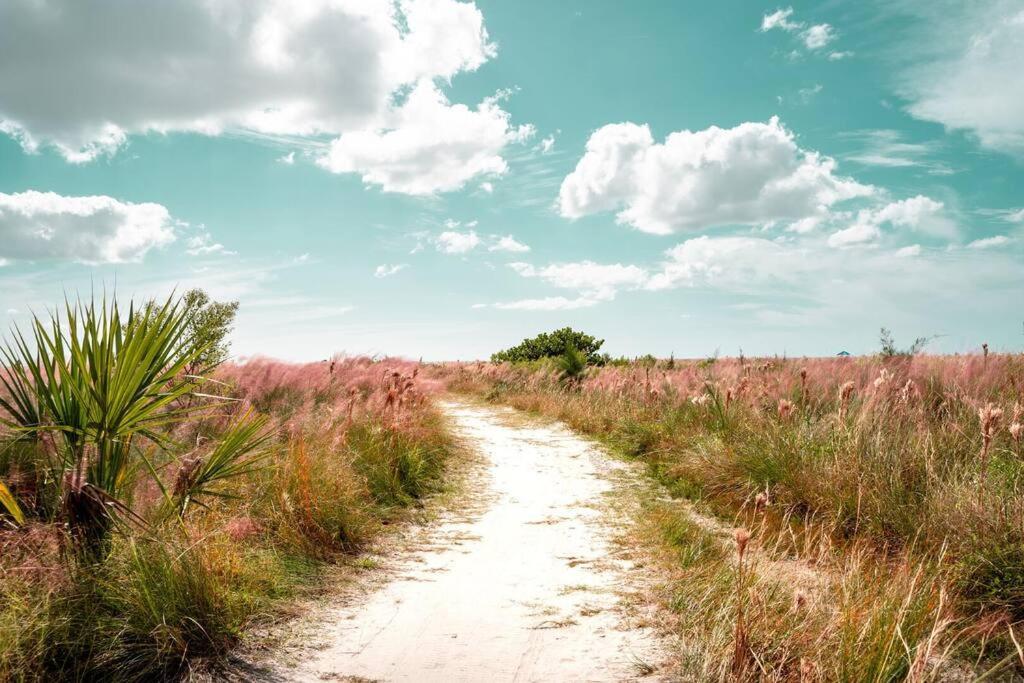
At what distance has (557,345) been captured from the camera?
25266mm

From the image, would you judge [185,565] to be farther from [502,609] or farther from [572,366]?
[572,366]

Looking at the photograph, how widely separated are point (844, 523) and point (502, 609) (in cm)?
334

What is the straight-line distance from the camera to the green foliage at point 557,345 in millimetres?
24969

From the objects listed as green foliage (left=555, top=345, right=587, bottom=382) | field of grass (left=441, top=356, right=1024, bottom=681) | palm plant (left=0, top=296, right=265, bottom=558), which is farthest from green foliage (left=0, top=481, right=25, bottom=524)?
green foliage (left=555, top=345, right=587, bottom=382)

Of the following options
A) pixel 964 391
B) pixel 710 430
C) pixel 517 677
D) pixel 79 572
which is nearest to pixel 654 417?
pixel 710 430

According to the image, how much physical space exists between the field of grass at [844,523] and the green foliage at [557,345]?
13223mm

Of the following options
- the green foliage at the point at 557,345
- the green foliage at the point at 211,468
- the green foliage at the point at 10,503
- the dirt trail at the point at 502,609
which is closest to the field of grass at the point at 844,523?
the dirt trail at the point at 502,609

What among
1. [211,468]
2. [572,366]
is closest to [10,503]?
[211,468]

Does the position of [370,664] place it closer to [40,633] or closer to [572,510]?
[40,633]

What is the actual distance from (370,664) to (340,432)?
14.3ft

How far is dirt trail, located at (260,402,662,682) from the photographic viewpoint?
Result: 354 cm

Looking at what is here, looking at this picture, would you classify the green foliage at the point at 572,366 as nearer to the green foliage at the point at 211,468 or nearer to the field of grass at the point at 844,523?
the field of grass at the point at 844,523

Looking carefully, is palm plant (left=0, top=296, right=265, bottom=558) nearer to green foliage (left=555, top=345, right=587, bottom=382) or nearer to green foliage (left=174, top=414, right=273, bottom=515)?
green foliage (left=174, top=414, right=273, bottom=515)

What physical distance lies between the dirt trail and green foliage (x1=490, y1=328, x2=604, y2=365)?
17438 millimetres
